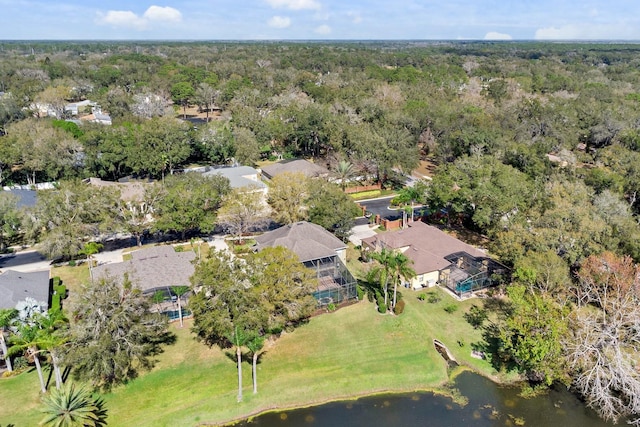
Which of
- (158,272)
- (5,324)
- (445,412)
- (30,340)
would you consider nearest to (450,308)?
(445,412)

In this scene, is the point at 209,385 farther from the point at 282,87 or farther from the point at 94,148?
the point at 282,87

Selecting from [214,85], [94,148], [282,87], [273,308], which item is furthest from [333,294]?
[214,85]

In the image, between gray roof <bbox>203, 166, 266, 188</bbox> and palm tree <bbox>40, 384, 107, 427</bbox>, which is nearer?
palm tree <bbox>40, 384, 107, 427</bbox>

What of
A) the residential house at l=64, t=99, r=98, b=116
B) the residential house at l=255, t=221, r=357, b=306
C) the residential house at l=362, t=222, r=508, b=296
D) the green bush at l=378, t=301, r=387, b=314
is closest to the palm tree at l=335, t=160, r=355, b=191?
the residential house at l=362, t=222, r=508, b=296

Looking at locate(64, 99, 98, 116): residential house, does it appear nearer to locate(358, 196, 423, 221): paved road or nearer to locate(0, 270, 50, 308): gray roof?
locate(358, 196, 423, 221): paved road

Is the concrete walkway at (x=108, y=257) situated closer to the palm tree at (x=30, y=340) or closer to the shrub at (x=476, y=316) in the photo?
the palm tree at (x=30, y=340)

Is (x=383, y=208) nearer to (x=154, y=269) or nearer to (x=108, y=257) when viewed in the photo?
(x=154, y=269)

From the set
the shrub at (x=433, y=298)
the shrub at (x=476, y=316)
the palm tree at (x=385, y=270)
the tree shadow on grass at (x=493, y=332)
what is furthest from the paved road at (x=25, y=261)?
the tree shadow on grass at (x=493, y=332)
